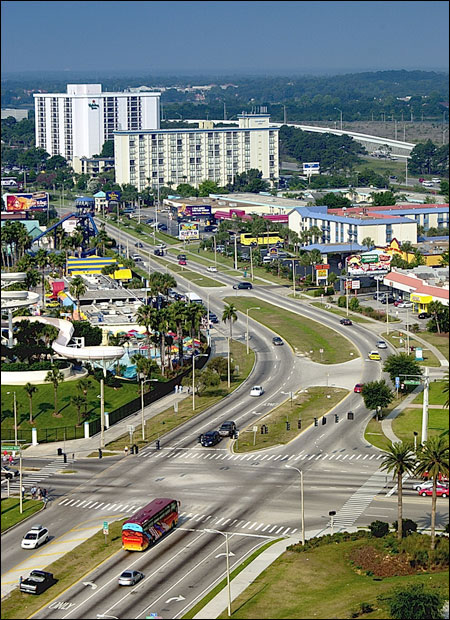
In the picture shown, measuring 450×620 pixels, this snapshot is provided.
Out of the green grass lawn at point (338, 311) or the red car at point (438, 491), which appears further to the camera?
the green grass lawn at point (338, 311)

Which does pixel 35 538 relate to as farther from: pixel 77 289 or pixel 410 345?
pixel 77 289

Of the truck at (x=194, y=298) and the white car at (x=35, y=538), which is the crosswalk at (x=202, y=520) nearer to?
the white car at (x=35, y=538)

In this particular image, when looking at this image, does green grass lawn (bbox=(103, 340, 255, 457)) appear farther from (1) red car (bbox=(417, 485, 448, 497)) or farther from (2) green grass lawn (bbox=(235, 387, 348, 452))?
(1) red car (bbox=(417, 485, 448, 497))

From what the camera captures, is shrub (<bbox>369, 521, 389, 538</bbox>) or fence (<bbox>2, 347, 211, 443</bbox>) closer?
shrub (<bbox>369, 521, 389, 538</bbox>)

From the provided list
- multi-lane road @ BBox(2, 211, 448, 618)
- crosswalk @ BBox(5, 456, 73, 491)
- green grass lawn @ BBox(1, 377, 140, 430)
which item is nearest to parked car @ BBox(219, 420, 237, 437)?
multi-lane road @ BBox(2, 211, 448, 618)

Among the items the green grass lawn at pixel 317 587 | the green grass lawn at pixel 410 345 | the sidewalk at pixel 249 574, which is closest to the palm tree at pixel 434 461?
the green grass lawn at pixel 317 587

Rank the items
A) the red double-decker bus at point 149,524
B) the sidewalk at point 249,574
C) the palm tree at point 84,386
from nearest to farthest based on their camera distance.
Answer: the sidewalk at point 249,574 < the red double-decker bus at point 149,524 < the palm tree at point 84,386
